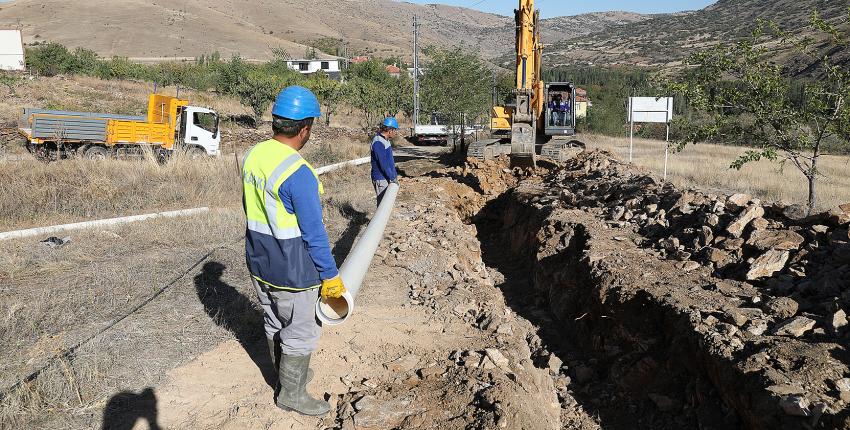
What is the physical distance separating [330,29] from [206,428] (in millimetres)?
153548

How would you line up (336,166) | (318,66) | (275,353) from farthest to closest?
(318,66) → (336,166) → (275,353)

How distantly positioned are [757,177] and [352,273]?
56.5ft

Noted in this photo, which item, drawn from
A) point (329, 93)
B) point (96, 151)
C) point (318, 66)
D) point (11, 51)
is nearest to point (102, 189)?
point (96, 151)

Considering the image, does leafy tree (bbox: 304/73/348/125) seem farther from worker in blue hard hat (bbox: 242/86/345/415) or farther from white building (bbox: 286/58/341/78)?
white building (bbox: 286/58/341/78)

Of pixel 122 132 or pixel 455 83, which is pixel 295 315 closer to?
pixel 122 132

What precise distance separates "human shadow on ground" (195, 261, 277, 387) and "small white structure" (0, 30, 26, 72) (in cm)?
4617

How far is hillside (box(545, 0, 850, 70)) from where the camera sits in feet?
365

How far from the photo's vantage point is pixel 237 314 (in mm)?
5125

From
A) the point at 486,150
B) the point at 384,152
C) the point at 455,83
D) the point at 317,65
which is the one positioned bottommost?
the point at 486,150

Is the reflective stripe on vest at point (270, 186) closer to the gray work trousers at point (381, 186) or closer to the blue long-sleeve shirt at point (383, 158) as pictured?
the blue long-sleeve shirt at point (383, 158)

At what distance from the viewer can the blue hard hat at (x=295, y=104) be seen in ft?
11.3

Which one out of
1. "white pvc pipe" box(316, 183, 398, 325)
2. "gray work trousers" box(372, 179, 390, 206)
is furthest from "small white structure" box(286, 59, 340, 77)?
"white pvc pipe" box(316, 183, 398, 325)

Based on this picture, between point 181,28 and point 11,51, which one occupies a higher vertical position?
point 181,28

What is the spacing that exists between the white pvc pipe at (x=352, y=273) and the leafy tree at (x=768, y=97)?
5.76 metres
